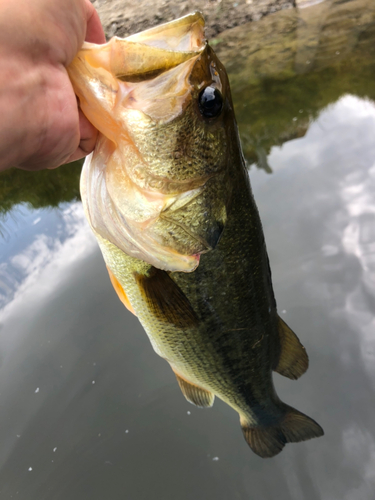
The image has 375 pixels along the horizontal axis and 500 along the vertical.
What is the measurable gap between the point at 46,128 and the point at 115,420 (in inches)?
85.2

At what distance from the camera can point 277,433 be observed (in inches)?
73.7

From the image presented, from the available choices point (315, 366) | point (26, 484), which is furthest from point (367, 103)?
point (26, 484)

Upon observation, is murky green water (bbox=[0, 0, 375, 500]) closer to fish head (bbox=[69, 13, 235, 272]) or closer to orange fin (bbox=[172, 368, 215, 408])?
orange fin (bbox=[172, 368, 215, 408])

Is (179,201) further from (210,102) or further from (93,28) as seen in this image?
(93,28)

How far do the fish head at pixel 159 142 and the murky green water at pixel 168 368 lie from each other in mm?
1717

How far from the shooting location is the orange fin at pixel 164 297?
1211mm

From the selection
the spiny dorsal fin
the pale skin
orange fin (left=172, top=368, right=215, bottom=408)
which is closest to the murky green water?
orange fin (left=172, top=368, right=215, bottom=408)

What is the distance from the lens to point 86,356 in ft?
8.57

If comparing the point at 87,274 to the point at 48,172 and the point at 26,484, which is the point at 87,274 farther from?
the point at 48,172

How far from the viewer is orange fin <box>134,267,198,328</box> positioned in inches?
47.7

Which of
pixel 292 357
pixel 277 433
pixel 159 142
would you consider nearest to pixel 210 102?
pixel 159 142

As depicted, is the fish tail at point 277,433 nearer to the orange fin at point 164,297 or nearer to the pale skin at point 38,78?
the orange fin at point 164,297

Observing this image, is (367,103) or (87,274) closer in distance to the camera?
(87,274)

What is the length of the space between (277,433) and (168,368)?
94 cm
